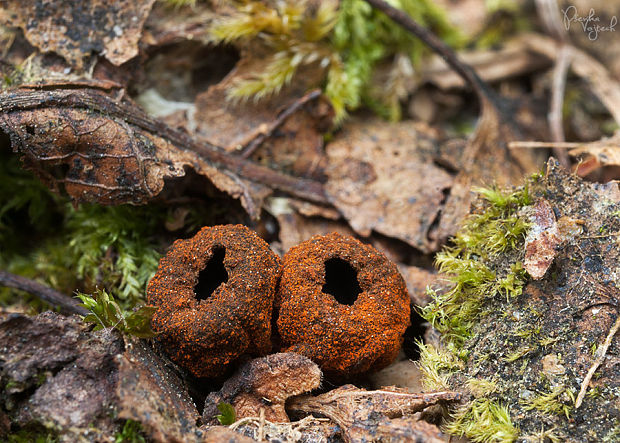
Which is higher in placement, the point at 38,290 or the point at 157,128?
the point at 157,128

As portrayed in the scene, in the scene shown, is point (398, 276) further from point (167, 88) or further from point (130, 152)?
point (167, 88)

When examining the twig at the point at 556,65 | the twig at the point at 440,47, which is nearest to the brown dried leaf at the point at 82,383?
the twig at the point at 440,47

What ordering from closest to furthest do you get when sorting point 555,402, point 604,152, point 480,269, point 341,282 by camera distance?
1. point 555,402
2. point 480,269
3. point 341,282
4. point 604,152

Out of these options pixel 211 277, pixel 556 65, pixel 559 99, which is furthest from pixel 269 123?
pixel 556 65

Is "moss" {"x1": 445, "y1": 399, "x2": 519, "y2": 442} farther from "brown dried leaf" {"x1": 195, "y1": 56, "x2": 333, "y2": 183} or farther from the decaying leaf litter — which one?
"brown dried leaf" {"x1": 195, "y1": 56, "x2": 333, "y2": 183}

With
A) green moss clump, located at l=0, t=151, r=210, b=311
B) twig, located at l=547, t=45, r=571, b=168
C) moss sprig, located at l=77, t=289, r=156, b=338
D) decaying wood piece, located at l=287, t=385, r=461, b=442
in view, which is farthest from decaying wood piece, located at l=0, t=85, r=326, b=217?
twig, located at l=547, t=45, r=571, b=168

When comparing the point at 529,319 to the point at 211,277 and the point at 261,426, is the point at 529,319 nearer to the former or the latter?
the point at 261,426

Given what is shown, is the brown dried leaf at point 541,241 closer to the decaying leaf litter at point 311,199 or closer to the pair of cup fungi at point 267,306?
the decaying leaf litter at point 311,199
